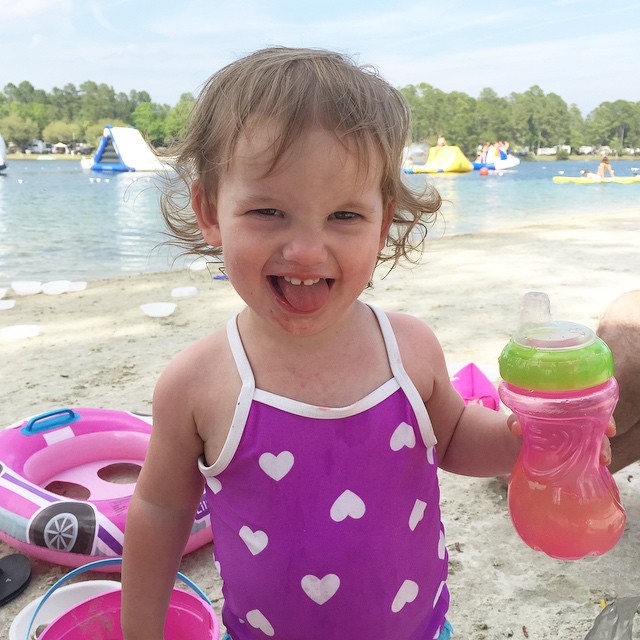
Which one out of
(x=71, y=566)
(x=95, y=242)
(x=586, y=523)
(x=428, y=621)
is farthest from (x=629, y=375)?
(x=95, y=242)

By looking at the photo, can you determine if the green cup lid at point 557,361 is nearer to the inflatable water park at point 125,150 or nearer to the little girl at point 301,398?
the little girl at point 301,398

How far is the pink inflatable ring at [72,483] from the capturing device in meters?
2.35

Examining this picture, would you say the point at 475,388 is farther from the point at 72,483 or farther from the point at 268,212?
the point at 268,212

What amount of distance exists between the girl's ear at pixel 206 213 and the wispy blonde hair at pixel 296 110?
15mm

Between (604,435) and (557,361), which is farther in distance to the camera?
(604,435)

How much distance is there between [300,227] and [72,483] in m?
2.31

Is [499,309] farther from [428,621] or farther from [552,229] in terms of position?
[552,229]

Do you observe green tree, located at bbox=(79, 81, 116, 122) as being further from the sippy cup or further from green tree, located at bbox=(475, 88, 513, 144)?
the sippy cup

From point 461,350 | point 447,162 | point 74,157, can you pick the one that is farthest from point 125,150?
point 461,350

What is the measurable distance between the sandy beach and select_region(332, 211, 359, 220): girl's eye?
1.39 m

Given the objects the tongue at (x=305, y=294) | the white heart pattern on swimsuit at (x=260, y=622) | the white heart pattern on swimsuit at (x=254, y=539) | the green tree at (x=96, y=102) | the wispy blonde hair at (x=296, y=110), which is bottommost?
the white heart pattern on swimsuit at (x=260, y=622)

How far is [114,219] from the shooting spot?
60.2ft

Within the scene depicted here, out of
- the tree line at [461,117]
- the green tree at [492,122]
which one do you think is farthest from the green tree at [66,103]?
the green tree at [492,122]

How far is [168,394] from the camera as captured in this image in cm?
131
